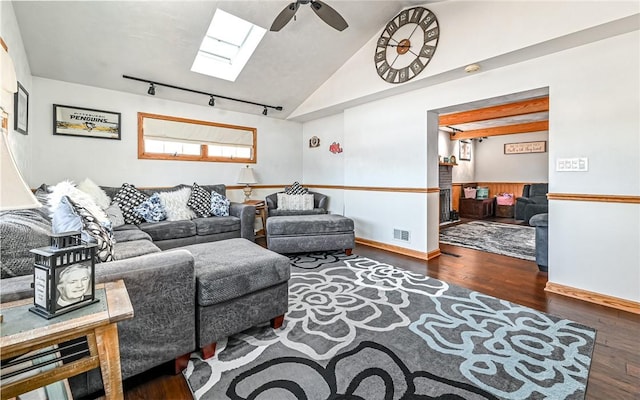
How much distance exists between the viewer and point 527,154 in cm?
802

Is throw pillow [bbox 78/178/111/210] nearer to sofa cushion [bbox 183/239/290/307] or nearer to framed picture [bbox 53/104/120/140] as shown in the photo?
framed picture [bbox 53/104/120/140]

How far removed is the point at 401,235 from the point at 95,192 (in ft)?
13.2

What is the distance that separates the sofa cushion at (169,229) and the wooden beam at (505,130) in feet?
22.3

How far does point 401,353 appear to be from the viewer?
5.63ft

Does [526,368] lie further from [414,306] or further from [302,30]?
[302,30]

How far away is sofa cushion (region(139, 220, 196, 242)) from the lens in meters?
3.38

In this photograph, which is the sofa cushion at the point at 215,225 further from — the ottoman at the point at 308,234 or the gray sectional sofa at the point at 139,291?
the gray sectional sofa at the point at 139,291

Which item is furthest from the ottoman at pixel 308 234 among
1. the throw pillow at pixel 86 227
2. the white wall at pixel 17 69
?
the white wall at pixel 17 69

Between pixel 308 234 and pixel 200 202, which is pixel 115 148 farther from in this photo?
pixel 308 234

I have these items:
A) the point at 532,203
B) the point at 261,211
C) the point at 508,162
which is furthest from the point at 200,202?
the point at 508,162

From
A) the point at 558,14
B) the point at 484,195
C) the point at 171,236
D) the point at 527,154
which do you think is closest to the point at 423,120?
the point at 558,14

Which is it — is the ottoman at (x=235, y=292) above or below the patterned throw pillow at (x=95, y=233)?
below

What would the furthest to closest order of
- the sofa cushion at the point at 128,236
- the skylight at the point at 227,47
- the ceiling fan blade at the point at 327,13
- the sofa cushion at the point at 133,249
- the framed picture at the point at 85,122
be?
the skylight at the point at 227,47 → the framed picture at the point at 85,122 → the sofa cushion at the point at 128,236 → the ceiling fan blade at the point at 327,13 → the sofa cushion at the point at 133,249

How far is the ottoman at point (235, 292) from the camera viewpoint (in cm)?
161
